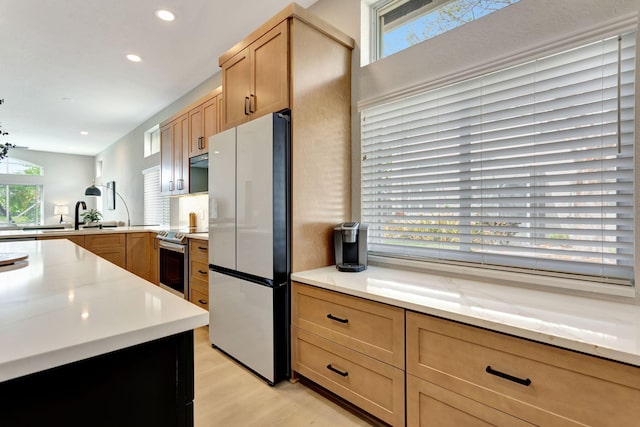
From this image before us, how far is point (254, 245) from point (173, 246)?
1776 millimetres

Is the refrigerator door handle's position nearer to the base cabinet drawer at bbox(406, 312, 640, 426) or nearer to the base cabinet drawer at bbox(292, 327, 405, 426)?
the base cabinet drawer at bbox(292, 327, 405, 426)

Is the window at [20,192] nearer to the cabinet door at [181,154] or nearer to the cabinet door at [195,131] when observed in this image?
the cabinet door at [181,154]

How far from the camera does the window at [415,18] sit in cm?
191

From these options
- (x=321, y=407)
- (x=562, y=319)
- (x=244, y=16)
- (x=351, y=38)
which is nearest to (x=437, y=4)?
(x=351, y=38)

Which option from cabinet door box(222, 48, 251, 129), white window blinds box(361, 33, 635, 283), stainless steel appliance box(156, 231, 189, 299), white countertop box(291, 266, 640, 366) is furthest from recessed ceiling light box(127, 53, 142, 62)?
white countertop box(291, 266, 640, 366)

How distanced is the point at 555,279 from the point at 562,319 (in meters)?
0.45

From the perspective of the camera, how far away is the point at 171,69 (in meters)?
3.87

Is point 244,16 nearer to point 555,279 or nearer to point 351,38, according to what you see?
point 351,38

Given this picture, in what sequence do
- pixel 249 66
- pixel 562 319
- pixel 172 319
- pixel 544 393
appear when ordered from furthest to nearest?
1. pixel 249 66
2. pixel 562 319
3. pixel 544 393
4. pixel 172 319

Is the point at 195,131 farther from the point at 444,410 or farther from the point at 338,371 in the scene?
the point at 444,410

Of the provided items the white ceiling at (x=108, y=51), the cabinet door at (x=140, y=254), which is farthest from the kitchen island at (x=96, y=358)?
the cabinet door at (x=140, y=254)

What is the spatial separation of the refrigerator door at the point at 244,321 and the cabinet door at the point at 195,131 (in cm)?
184

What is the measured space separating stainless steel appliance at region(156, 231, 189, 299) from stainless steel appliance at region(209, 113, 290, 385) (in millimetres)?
931

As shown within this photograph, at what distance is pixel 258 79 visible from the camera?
2305 millimetres
